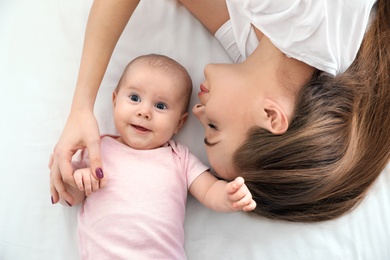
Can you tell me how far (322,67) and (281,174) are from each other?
0.78 feet

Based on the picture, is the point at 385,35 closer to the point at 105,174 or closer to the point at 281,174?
the point at 281,174

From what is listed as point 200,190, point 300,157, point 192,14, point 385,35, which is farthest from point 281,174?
point 192,14

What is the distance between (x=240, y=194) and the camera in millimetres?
937

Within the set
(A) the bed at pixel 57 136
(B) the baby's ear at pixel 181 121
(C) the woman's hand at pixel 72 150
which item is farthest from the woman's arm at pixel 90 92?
(B) the baby's ear at pixel 181 121

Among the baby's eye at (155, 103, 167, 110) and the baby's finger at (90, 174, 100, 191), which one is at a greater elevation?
the baby's eye at (155, 103, 167, 110)

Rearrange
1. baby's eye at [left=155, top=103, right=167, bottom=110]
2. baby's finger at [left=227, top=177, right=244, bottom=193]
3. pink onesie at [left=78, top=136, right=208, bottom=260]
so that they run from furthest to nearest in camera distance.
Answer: baby's eye at [left=155, top=103, right=167, bottom=110] → pink onesie at [left=78, top=136, right=208, bottom=260] → baby's finger at [left=227, top=177, right=244, bottom=193]

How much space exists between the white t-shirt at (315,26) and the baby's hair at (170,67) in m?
0.22

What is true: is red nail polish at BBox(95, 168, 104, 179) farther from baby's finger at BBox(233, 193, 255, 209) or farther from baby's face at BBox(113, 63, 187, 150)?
baby's finger at BBox(233, 193, 255, 209)

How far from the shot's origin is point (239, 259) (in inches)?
44.9

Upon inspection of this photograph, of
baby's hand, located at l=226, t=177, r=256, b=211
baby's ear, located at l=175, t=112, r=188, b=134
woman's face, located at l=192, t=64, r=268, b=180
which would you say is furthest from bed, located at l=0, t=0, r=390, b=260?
baby's hand, located at l=226, t=177, r=256, b=211

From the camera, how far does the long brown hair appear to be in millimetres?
1029

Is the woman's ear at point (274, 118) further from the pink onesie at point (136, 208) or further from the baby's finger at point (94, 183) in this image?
the baby's finger at point (94, 183)

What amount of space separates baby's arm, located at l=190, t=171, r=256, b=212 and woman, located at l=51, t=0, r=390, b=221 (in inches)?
1.5

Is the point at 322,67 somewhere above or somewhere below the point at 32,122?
above
